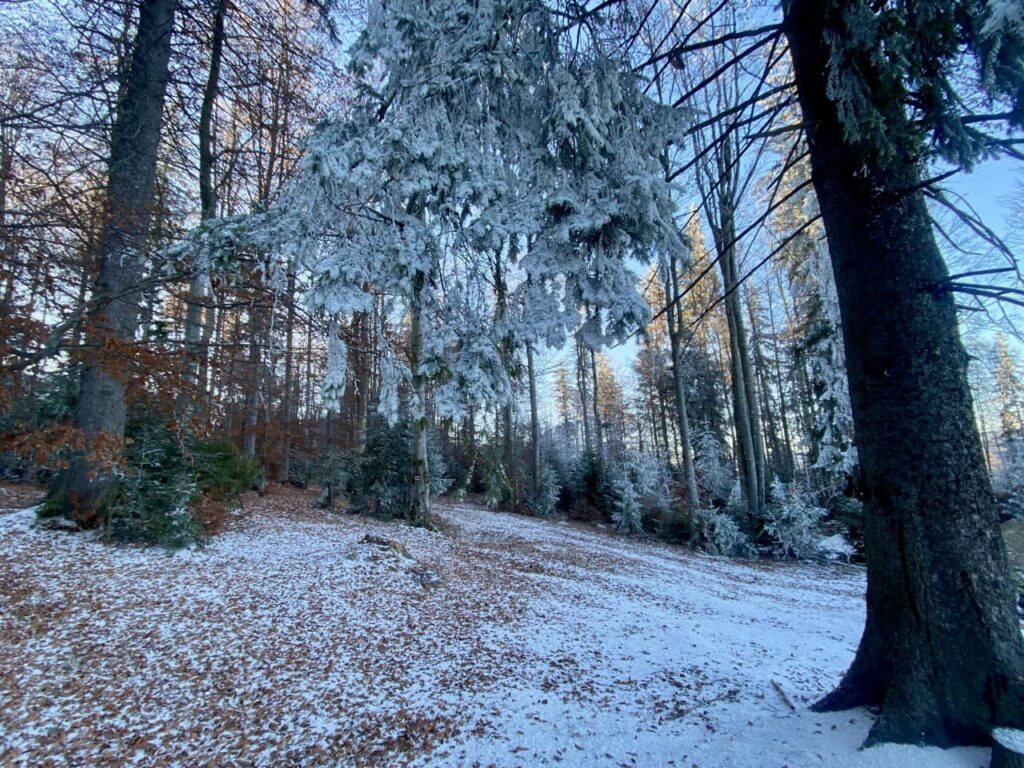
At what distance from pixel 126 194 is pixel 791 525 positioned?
12129 millimetres

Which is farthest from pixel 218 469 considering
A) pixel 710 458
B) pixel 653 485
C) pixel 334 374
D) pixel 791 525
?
pixel 710 458

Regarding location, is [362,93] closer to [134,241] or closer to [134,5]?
[134,241]

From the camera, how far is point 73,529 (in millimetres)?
5371

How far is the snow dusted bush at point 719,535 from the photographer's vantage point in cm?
987

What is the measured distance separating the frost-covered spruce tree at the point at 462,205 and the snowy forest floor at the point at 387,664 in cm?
196

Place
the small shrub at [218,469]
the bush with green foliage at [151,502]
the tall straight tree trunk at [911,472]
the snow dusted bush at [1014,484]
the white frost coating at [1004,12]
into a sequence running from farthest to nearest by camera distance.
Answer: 1. the snow dusted bush at [1014,484]
2. the small shrub at [218,469]
3. the bush with green foliage at [151,502]
4. the tall straight tree trunk at [911,472]
5. the white frost coating at [1004,12]

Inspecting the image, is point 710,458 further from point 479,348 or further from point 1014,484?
point 479,348

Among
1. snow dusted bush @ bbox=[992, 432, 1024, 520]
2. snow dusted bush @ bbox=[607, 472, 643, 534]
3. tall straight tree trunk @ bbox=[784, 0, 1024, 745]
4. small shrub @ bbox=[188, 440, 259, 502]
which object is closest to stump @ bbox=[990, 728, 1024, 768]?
tall straight tree trunk @ bbox=[784, 0, 1024, 745]

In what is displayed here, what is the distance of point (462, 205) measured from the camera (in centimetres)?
265

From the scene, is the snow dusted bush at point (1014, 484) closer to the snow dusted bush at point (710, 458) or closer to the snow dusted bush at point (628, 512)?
the snow dusted bush at point (710, 458)

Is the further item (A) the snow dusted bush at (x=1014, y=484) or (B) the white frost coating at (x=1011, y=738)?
(A) the snow dusted bush at (x=1014, y=484)

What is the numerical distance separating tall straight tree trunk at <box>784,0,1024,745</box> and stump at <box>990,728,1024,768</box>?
0.40 feet

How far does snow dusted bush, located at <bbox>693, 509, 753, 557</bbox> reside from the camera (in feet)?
32.4

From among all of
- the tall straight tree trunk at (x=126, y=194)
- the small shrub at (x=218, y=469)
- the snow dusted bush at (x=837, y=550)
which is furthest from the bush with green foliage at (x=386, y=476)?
the snow dusted bush at (x=837, y=550)
